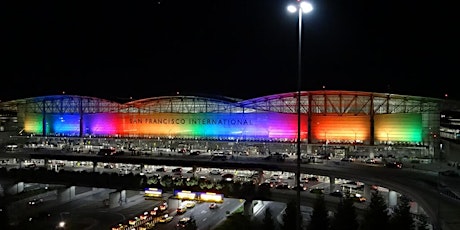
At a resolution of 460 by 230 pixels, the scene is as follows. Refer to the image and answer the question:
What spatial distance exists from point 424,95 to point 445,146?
9706 millimetres

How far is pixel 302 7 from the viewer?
47.1 ft

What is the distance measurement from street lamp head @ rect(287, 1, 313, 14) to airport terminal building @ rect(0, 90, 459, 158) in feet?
172

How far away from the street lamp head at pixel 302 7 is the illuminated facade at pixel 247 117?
173 feet

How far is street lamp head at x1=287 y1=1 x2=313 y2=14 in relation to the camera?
1411 cm

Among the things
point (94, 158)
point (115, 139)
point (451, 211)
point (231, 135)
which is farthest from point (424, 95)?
point (115, 139)

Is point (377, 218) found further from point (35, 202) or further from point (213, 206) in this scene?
point (35, 202)

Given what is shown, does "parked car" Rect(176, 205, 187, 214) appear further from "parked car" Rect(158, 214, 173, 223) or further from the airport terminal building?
the airport terminal building

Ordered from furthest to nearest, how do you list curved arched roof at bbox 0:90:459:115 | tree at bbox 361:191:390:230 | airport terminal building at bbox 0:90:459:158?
curved arched roof at bbox 0:90:459:115 → airport terminal building at bbox 0:90:459:158 → tree at bbox 361:191:390:230

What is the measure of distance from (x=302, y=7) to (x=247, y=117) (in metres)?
60.1

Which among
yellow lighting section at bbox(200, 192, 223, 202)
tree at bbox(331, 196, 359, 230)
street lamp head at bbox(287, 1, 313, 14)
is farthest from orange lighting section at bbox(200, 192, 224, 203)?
street lamp head at bbox(287, 1, 313, 14)

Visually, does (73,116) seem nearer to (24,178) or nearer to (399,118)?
(24,178)

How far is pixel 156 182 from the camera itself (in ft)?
153

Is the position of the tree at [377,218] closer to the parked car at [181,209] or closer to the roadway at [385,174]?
the roadway at [385,174]

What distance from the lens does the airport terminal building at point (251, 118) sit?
6291 centimetres
